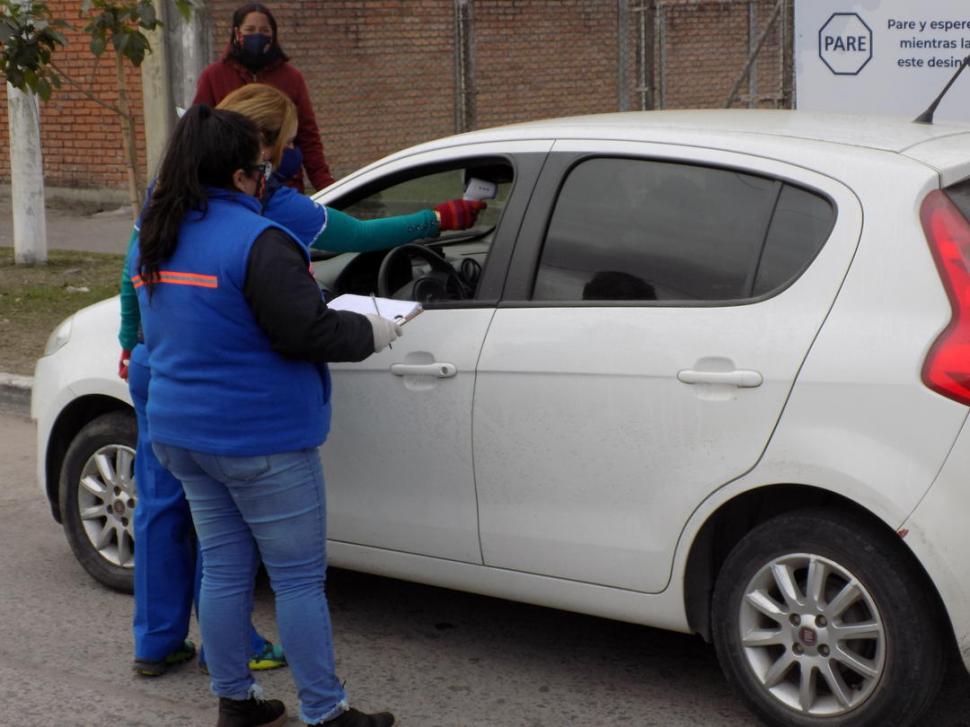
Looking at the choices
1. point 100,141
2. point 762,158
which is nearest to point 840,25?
point 762,158

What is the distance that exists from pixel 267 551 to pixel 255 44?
4.01 metres

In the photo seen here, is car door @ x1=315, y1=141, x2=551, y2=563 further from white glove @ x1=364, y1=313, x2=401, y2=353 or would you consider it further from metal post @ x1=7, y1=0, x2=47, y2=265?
metal post @ x1=7, y1=0, x2=47, y2=265

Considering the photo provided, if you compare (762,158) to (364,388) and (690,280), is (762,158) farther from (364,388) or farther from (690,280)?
(364,388)

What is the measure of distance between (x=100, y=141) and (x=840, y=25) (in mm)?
8907

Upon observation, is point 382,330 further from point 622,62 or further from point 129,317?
point 622,62

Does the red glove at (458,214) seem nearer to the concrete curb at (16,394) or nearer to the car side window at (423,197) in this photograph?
the car side window at (423,197)

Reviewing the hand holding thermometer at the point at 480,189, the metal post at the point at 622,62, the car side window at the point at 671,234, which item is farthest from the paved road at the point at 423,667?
the metal post at the point at 622,62

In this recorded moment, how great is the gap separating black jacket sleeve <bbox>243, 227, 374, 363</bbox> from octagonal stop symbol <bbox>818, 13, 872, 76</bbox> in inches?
241

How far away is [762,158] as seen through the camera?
3951mm

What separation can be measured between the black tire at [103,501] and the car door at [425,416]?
928 millimetres

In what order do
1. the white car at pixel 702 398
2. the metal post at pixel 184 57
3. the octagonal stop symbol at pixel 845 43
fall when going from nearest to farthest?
the white car at pixel 702 398
the octagonal stop symbol at pixel 845 43
the metal post at pixel 184 57

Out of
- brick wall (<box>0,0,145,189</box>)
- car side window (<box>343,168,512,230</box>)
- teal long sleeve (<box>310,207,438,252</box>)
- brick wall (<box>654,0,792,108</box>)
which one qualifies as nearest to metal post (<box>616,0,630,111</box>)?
brick wall (<box>654,0,792,108</box>)

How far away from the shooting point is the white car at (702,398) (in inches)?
142

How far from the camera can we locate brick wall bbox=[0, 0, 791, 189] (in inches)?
604
